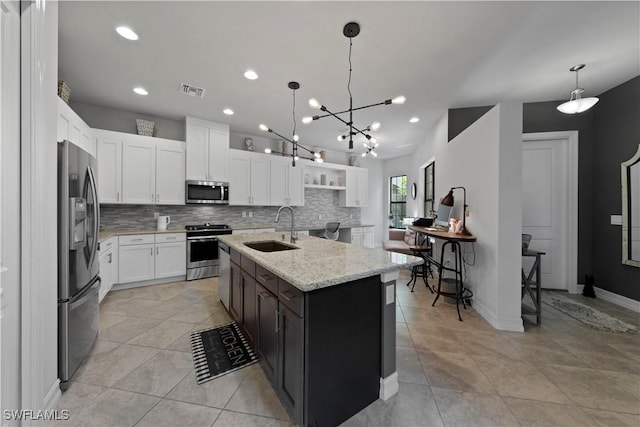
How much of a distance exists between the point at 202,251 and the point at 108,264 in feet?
4.05

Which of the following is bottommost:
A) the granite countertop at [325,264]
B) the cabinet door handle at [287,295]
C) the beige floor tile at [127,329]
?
the beige floor tile at [127,329]

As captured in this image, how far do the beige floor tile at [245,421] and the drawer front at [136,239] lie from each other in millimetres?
3157

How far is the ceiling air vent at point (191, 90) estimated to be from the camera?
3.10 metres

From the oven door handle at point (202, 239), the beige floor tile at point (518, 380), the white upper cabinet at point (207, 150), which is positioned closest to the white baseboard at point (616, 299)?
the beige floor tile at point (518, 380)

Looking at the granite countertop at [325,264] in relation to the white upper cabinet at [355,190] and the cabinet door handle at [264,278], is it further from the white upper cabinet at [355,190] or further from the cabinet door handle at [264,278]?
the white upper cabinet at [355,190]

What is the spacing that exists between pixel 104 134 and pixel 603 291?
7.64 m

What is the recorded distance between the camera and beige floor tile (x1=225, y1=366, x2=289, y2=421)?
56.7 inches

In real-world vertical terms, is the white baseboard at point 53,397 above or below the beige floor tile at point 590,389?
above

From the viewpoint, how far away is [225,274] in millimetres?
2803

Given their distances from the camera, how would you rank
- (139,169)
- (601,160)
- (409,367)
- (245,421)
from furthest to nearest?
(139,169)
(601,160)
(409,367)
(245,421)

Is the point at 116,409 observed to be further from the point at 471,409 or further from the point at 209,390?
the point at 471,409

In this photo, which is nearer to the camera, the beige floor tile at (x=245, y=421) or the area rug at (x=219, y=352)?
the beige floor tile at (x=245, y=421)

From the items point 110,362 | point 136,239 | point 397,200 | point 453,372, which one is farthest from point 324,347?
point 397,200

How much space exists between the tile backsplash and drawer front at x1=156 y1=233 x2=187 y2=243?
1.86ft
